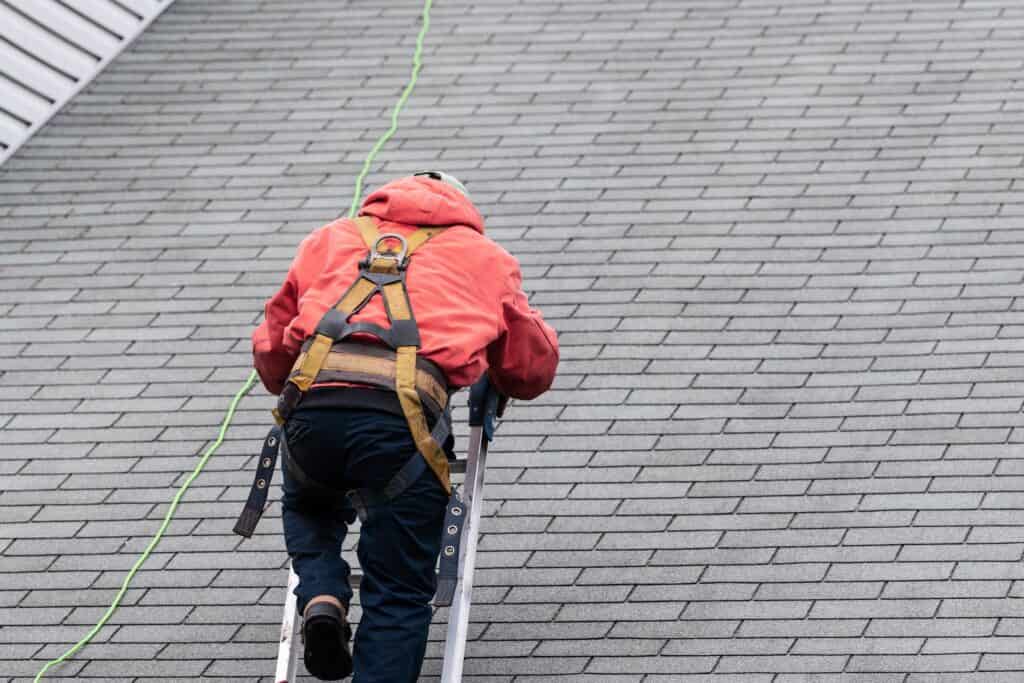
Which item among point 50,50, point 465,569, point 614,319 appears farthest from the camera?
point 50,50

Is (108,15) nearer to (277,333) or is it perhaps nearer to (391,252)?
(277,333)

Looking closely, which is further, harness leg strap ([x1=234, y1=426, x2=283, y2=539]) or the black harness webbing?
harness leg strap ([x1=234, y1=426, x2=283, y2=539])

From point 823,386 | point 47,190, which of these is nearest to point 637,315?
point 823,386

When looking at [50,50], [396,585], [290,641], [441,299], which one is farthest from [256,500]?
[50,50]

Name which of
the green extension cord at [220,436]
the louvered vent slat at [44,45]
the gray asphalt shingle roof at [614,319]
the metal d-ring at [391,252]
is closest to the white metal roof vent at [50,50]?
the louvered vent slat at [44,45]

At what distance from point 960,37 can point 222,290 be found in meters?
4.09

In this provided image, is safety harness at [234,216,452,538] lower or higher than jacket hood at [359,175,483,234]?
lower

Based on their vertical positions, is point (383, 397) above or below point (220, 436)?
above

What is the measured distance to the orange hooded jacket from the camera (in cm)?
469

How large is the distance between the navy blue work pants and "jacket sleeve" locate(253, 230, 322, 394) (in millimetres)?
385

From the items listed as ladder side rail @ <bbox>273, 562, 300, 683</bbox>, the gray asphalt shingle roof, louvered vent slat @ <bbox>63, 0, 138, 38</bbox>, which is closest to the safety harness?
ladder side rail @ <bbox>273, 562, 300, 683</bbox>

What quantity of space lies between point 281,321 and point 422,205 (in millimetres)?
560

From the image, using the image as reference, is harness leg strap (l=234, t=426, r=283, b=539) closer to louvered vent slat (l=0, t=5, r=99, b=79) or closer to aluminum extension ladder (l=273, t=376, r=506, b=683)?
aluminum extension ladder (l=273, t=376, r=506, b=683)

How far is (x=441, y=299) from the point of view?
4.71 m
